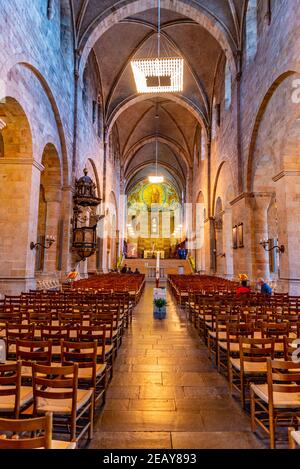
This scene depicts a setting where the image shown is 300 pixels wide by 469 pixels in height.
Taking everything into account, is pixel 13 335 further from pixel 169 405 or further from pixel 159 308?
pixel 159 308

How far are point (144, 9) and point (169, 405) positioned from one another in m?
17.6

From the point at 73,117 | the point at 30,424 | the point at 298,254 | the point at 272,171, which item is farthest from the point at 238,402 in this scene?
the point at 73,117

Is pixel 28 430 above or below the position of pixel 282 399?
above

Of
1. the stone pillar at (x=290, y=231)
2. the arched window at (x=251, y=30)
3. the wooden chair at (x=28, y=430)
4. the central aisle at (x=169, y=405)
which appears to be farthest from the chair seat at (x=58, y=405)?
the arched window at (x=251, y=30)

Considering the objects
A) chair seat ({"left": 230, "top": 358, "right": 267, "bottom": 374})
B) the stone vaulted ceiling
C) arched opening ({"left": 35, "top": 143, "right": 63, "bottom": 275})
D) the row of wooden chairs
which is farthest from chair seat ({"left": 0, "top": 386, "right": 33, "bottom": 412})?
the stone vaulted ceiling

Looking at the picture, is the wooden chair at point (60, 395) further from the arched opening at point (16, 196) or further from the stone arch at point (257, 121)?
the stone arch at point (257, 121)

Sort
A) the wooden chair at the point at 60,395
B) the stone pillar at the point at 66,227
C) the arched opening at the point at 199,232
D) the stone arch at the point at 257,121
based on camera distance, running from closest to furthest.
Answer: the wooden chair at the point at 60,395 < the stone arch at the point at 257,121 < the stone pillar at the point at 66,227 < the arched opening at the point at 199,232

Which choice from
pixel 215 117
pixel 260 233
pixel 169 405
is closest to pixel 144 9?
pixel 215 117

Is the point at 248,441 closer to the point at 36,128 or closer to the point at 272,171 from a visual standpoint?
the point at 36,128

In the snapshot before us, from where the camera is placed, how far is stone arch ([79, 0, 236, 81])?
1466 centimetres

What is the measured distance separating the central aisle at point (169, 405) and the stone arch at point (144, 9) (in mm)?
14293

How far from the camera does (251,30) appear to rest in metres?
13.3

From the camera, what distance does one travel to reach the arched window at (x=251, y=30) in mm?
13047

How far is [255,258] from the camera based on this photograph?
13125 millimetres
